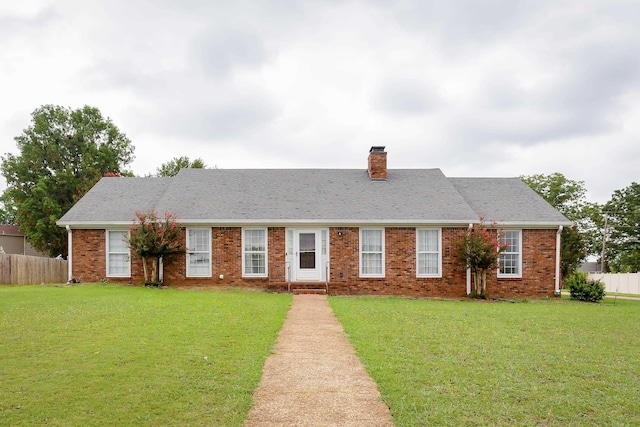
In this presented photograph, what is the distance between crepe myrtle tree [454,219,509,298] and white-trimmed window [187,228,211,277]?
931 cm

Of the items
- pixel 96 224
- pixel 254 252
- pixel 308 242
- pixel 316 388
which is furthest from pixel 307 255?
pixel 316 388

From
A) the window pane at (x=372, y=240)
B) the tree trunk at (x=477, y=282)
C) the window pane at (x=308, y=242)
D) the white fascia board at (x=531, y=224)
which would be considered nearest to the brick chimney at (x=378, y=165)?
the window pane at (x=372, y=240)

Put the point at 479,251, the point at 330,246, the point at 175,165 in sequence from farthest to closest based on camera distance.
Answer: the point at 175,165
the point at 330,246
the point at 479,251

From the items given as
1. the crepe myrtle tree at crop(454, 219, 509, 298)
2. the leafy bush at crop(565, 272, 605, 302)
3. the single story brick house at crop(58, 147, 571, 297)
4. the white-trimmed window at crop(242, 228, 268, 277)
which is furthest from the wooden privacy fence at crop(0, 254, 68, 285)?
the leafy bush at crop(565, 272, 605, 302)

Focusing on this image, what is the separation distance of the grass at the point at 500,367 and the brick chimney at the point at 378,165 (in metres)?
10.7

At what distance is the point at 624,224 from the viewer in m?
46.3

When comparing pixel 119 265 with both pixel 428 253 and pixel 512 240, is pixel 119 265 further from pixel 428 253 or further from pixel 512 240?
pixel 512 240

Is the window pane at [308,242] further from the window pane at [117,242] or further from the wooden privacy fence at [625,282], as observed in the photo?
the wooden privacy fence at [625,282]

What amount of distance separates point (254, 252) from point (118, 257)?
17.6 feet

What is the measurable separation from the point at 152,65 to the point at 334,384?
14806 millimetres

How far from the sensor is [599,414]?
15.9ft

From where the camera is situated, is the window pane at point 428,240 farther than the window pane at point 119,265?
No

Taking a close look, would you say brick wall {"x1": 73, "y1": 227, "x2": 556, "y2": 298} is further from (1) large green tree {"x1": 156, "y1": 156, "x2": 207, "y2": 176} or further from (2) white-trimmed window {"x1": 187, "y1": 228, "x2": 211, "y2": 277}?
(1) large green tree {"x1": 156, "y1": 156, "x2": 207, "y2": 176}

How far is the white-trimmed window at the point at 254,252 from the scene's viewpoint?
59.6 ft
